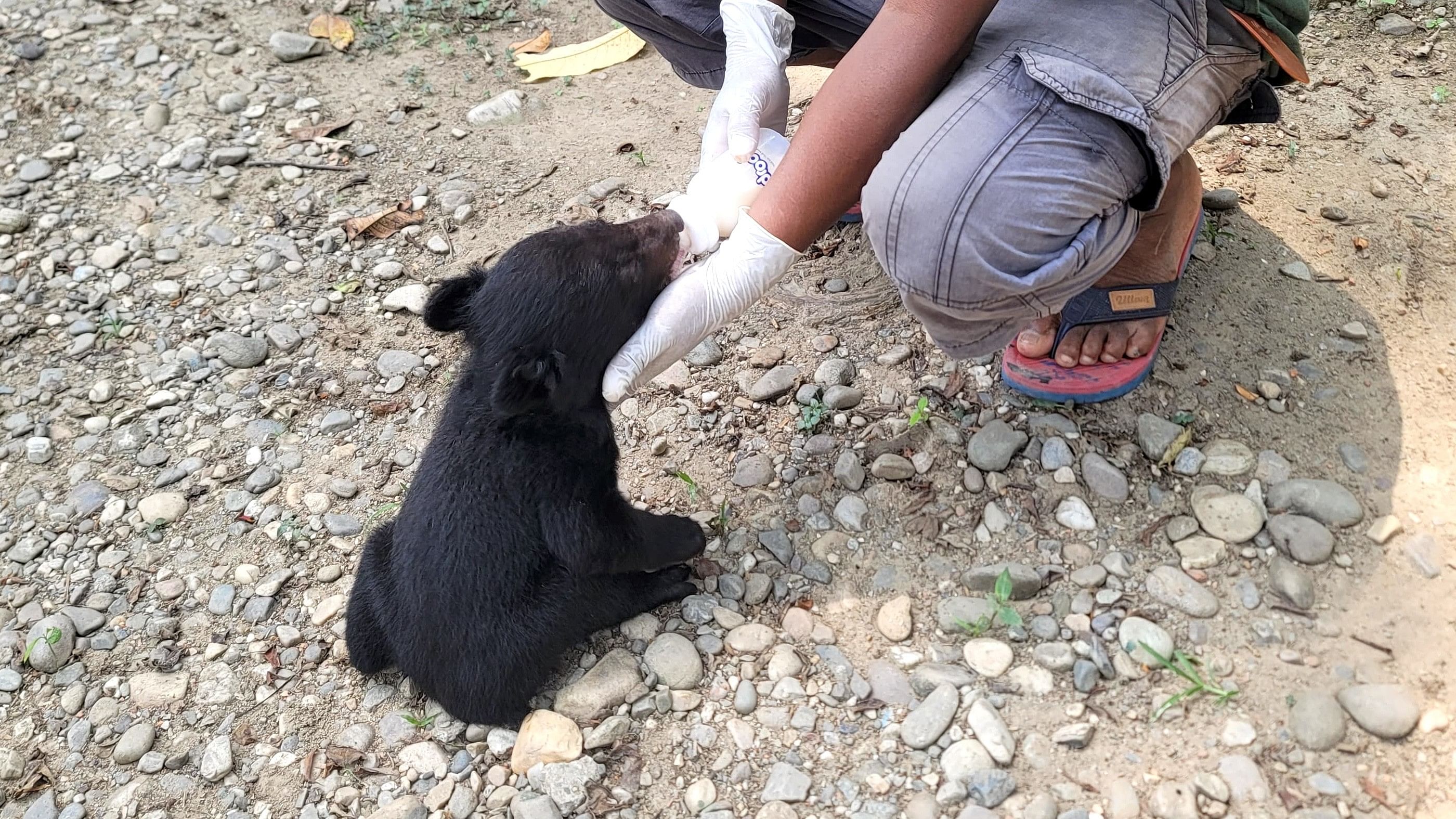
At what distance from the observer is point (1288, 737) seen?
2.34m

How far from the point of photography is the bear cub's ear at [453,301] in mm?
3139

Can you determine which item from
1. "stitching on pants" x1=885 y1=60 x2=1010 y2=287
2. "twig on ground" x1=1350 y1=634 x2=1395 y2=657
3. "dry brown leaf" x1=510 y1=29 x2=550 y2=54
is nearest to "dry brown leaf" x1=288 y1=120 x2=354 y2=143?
"dry brown leaf" x1=510 y1=29 x2=550 y2=54

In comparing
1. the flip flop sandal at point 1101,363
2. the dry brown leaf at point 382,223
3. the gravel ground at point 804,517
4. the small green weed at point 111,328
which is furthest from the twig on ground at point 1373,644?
the small green weed at point 111,328

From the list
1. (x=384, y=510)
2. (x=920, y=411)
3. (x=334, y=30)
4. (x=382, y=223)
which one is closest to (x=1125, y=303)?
(x=920, y=411)

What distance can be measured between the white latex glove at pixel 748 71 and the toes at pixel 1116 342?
4.28 ft

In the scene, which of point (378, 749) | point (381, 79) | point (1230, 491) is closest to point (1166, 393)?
point (1230, 491)

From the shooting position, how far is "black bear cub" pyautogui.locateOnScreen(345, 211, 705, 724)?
2820 mm

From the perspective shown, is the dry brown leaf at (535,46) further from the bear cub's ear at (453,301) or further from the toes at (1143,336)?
the toes at (1143,336)

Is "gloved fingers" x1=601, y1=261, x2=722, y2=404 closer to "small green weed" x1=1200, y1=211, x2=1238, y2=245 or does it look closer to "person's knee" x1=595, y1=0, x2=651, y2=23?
"person's knee" x1=595, y1=0, x2=651, y2=23

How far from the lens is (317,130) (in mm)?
5305

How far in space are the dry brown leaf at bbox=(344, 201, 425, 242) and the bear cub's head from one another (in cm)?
181

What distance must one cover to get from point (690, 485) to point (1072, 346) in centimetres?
133

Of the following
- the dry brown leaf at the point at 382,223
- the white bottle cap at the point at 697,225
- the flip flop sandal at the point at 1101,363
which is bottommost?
the dry brown leaf at the point at 382,223

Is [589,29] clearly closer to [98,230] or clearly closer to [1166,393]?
[98,230]
